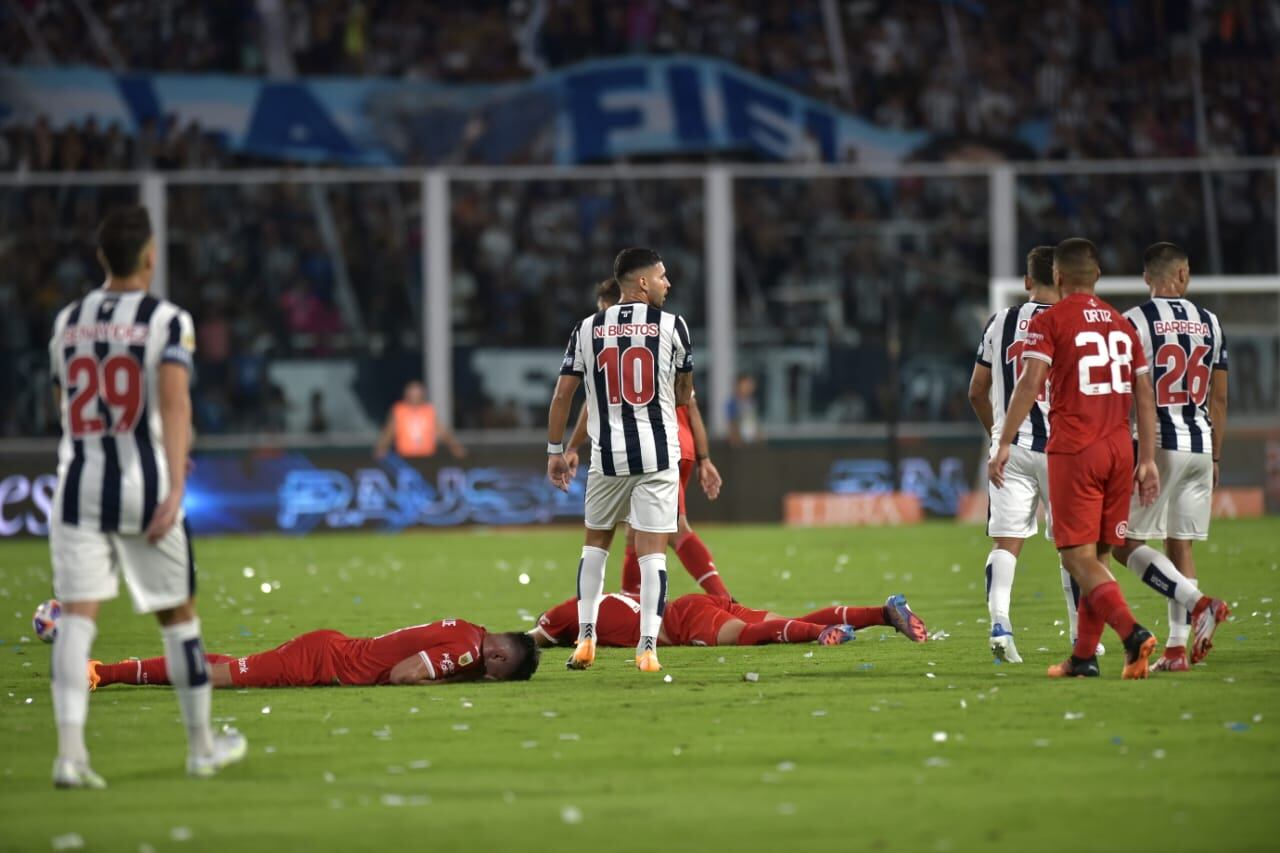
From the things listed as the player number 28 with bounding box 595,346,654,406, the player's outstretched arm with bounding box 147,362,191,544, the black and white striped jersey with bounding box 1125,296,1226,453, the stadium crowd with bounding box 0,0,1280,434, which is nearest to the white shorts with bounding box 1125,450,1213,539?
the black and white striped jersey with bounding box 1125,296,1226,453

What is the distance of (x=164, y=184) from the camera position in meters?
24.8

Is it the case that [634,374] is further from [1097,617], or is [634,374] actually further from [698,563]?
[1097,617]

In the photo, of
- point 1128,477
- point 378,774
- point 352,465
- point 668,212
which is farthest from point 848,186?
point 378,774

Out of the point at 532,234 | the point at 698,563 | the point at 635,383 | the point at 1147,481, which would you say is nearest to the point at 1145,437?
the point at 1147,481

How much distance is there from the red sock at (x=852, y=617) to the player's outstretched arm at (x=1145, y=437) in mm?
1733

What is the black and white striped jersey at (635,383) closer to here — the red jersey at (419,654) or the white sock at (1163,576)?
the red jersey at (419,654)

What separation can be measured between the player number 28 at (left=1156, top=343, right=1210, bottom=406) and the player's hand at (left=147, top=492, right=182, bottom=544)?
16.0ft

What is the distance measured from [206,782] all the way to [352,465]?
17.2 metres

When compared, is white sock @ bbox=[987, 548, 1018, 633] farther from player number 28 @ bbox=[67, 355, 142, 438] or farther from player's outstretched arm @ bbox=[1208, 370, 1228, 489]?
player number 28 @ bbox=[67, 355, 142, 438]

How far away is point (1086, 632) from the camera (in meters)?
8.13

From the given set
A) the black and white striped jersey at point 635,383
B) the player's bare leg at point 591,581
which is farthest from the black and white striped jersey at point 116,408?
the player's bare leg at point 591,581

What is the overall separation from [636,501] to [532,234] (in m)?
17.2

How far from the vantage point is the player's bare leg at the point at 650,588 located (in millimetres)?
8969

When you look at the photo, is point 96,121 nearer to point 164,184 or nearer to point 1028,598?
point 164,184
